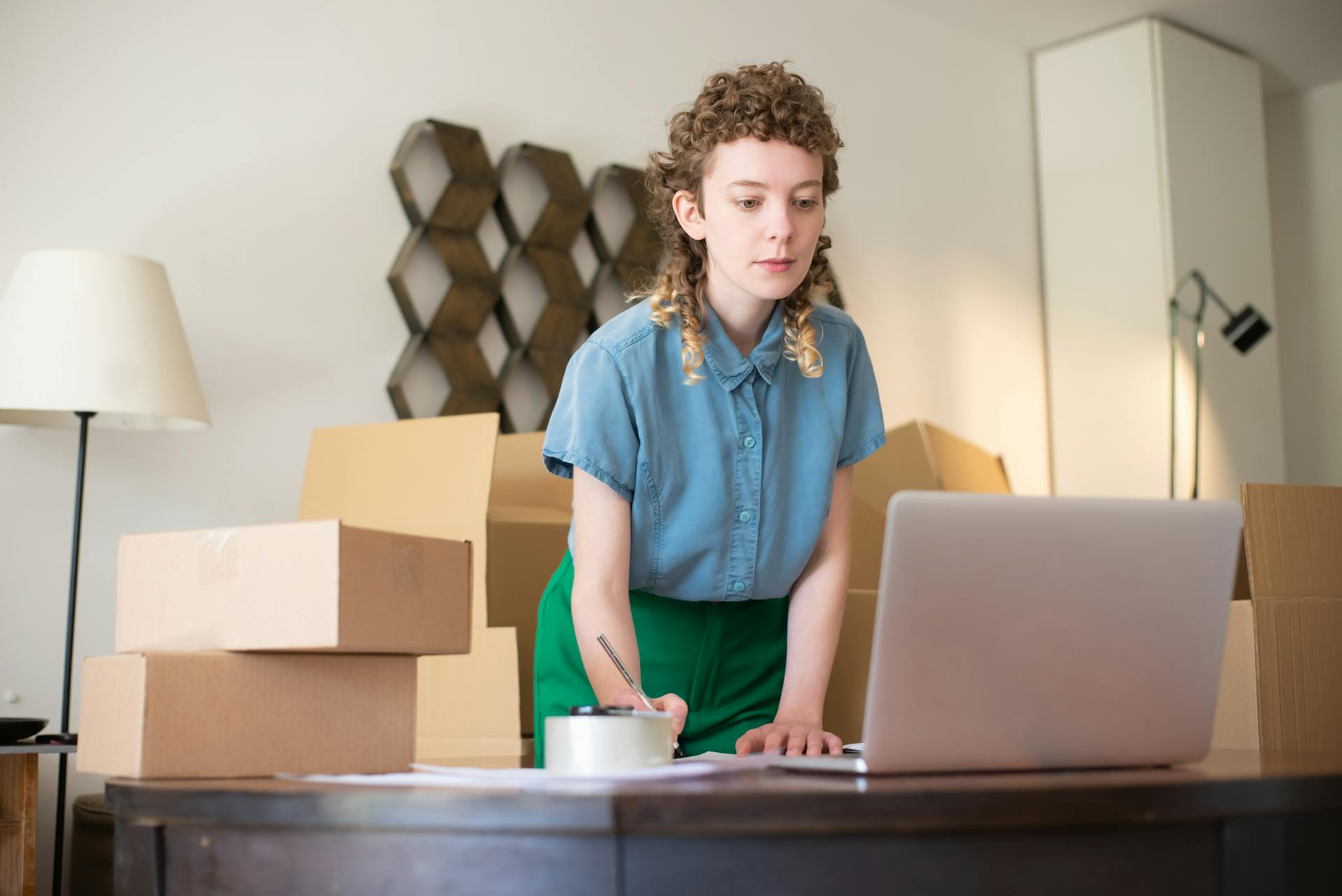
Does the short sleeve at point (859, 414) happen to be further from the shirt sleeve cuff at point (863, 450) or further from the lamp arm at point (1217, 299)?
the lamp arm at point (1217, 299)

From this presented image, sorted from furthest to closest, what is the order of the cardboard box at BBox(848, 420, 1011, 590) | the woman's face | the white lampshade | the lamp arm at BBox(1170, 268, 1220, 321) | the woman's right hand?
1. the lamp arm at BBox(1170, 268, 1220, 321)
2. the cardboard box at BBox(848, 420, 1011, 590)
3. the white lampshade
4. the woman's face
5. the woman's right hand

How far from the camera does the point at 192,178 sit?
2398mm

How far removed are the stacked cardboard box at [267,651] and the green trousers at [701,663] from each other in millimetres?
386

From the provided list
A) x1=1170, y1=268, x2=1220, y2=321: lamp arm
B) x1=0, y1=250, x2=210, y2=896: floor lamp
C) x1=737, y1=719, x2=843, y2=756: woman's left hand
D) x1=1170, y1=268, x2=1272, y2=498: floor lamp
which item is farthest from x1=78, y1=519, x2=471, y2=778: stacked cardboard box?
x1=1170, y1=268, x2=1220, y2=321: lamp arm

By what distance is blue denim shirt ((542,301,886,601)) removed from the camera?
3.99 feet

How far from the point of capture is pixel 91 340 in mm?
1904

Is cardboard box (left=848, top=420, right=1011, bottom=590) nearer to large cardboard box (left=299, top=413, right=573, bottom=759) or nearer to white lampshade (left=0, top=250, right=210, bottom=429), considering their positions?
large cardboard box (left=299, top=413, right=573, bottom=759)

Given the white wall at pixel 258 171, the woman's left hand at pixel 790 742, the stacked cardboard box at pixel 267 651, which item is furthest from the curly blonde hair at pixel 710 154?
the white wall at pixel 258 171

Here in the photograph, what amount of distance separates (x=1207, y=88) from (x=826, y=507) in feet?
10.7

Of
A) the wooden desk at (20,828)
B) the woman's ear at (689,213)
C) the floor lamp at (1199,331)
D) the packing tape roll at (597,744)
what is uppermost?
the floor lamp at (1199,331)

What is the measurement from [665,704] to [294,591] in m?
0.34

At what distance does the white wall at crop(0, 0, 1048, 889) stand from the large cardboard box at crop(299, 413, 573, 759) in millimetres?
424

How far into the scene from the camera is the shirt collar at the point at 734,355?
4.11 feet

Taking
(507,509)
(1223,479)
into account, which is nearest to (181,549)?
(507,509)
